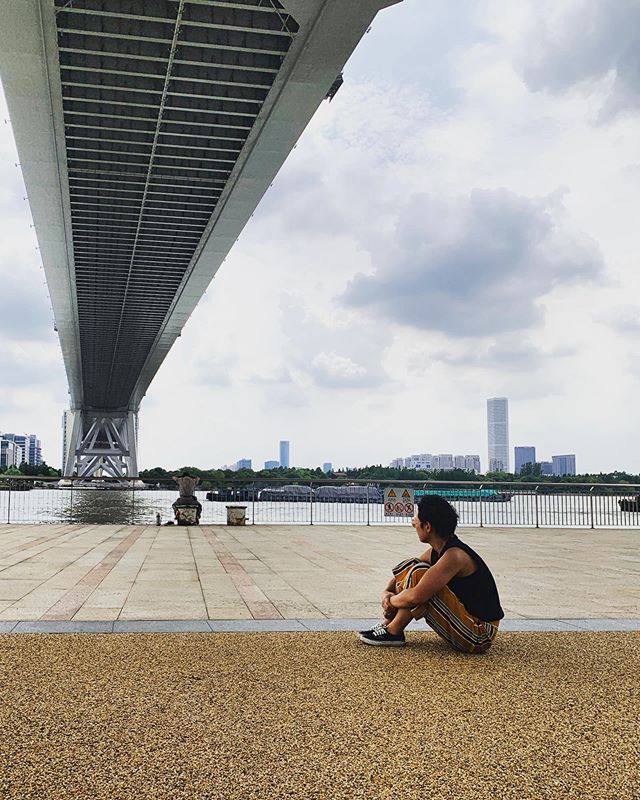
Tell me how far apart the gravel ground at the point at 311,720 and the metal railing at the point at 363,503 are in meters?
15.3

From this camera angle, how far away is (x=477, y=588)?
4.86 metres

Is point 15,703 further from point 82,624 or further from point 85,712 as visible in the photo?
point 82,624

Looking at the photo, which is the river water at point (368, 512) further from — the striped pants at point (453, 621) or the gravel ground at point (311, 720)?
the gravel ground at point (311, 720)

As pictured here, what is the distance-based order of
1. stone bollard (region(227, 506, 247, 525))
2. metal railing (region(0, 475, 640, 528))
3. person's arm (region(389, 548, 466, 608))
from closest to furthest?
person's arm (region(389, 548, 466, 608)), stone bollard (region(227, 506, 247, 525)), metal railing (region(0, 475, 640, 528))

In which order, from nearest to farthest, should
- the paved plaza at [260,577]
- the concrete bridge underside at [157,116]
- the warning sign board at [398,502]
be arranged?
the paved plaza at [260,577] → the concrete bridge underside at [157,116] → the warning sign board at [398,502]

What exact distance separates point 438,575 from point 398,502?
1387 centimetres

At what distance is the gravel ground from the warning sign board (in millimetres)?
13231

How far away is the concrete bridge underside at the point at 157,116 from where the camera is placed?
58.9 feet

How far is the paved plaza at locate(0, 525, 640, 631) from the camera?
6.39 m

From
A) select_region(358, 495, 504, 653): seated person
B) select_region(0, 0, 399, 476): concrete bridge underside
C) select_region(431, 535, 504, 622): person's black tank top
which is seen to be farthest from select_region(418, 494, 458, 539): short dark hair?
select_region(0, 0, 399, 476): concrete bridge underside

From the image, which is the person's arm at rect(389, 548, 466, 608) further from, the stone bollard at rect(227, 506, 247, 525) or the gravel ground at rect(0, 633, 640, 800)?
the stone bollard at rect(227, 506, 247, 525)

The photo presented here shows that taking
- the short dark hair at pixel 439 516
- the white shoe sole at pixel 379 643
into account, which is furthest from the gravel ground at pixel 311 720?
the short dark hair at pixel 439 516

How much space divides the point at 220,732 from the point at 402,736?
78 centimetres

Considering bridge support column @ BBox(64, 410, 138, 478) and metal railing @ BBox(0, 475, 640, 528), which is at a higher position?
bridge support column @ BBox(64, 410, 138, 478)
